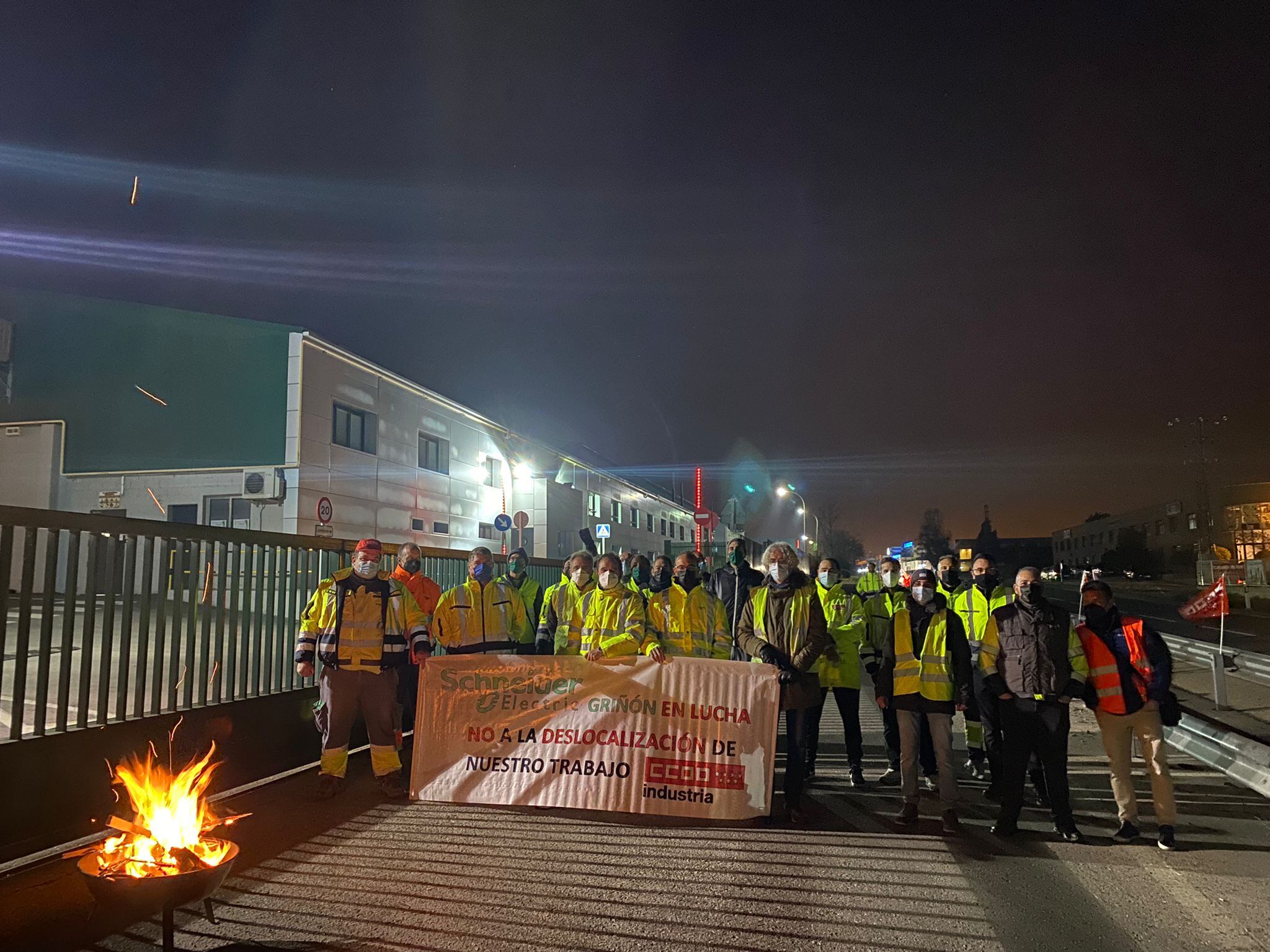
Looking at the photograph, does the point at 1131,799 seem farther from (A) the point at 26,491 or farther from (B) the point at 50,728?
(A) the point at 26,491

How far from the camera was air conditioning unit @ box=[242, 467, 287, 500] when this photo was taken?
65.0ft

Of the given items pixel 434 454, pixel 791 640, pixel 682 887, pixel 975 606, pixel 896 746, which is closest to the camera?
pixel 682 887

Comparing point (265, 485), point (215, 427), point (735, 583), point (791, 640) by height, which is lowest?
point (791, 640)

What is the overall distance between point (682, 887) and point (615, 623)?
2.61m

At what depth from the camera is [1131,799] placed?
5.77 meters

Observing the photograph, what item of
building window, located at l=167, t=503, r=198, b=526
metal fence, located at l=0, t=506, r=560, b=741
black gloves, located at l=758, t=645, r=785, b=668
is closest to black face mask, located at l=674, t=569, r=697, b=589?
black gloves, located at l=758, t=645, r=785, b=668

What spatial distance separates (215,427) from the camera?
20672 millimetres

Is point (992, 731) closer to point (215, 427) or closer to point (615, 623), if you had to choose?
point (615, 623)

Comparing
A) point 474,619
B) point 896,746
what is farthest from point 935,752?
point 474,619

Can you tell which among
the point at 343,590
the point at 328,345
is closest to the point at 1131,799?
the point at 343,590

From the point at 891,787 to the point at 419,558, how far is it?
5377mm

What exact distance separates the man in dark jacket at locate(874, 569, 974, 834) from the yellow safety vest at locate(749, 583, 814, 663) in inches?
27.0

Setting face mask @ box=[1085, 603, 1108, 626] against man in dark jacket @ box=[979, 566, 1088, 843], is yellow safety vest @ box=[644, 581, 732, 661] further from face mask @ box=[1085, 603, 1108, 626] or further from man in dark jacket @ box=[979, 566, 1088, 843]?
face mask @ box=[1085, 603, 1108, 626]

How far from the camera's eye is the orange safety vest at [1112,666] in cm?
580
